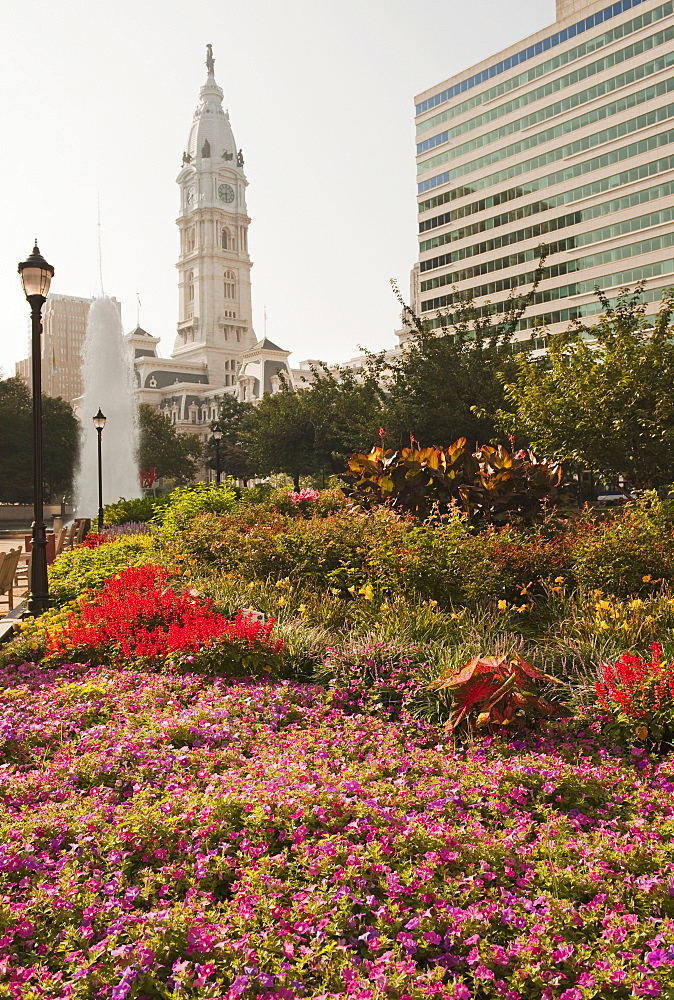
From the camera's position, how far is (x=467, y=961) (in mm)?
2945

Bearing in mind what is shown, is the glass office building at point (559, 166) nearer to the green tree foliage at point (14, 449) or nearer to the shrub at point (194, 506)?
the green tree foliage at point (14, 449)

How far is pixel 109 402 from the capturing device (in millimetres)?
49250

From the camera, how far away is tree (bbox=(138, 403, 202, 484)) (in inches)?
2522

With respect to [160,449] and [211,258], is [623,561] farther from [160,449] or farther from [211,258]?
[211,258]

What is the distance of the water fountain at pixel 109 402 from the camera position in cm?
4675

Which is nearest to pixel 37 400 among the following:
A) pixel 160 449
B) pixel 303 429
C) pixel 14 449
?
pixel 303 429

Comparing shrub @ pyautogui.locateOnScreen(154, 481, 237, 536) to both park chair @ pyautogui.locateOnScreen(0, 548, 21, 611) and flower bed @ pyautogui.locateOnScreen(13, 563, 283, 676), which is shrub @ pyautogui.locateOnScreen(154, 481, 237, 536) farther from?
flower bed @ pyautogui.locateOnScreen(13, 563, 283, 676)

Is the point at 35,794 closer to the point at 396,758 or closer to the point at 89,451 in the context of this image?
the point at 396,758

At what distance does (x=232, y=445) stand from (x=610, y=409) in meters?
60.9

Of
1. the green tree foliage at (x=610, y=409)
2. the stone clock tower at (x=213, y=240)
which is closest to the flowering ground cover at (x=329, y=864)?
the green tree foliage at (x=610, y=409)

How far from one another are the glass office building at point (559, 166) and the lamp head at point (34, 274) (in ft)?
180

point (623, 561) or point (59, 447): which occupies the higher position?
point (59, 447)

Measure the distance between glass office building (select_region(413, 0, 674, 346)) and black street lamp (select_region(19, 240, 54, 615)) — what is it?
180ft

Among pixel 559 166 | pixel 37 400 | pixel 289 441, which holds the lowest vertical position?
pixel 37 400
